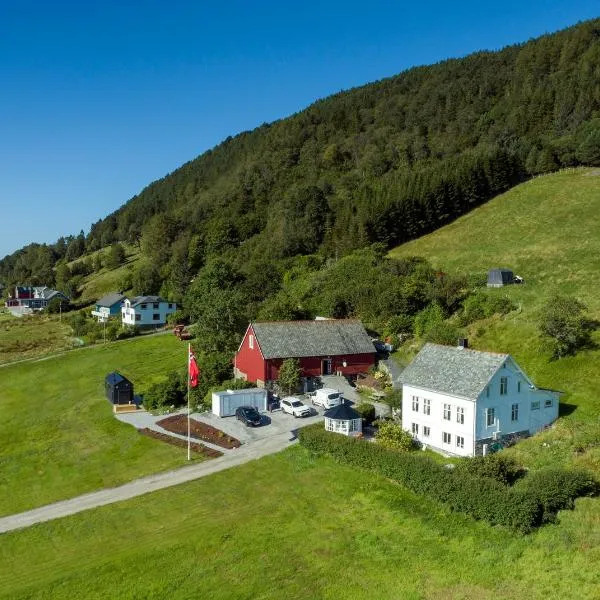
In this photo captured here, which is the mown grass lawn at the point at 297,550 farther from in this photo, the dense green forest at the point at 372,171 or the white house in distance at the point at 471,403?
the dense green forest at the point at 372,171

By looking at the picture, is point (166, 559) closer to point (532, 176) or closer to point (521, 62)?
point (532, 176)

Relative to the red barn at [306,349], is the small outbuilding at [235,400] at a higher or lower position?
lower

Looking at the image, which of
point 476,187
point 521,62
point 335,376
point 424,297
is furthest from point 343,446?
point 521,62

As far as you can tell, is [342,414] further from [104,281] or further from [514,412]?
[104,281]

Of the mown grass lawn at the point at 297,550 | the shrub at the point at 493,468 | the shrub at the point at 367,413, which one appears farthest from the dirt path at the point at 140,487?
the shrub at the point at 493,468

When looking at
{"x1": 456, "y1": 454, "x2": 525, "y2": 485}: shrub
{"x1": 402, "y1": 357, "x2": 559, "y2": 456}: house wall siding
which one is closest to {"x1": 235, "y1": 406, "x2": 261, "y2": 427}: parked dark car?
{"x1": 402, "y1": 357, "x2": 559, "y2": 456}: house wall siding

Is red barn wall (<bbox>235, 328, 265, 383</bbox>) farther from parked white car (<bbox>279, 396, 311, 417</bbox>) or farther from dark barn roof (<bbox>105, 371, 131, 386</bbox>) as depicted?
dark barn roof (<bbox>105, 371, 131, 386</bbox>)

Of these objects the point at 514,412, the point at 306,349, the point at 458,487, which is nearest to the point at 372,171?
the point at 306,349
